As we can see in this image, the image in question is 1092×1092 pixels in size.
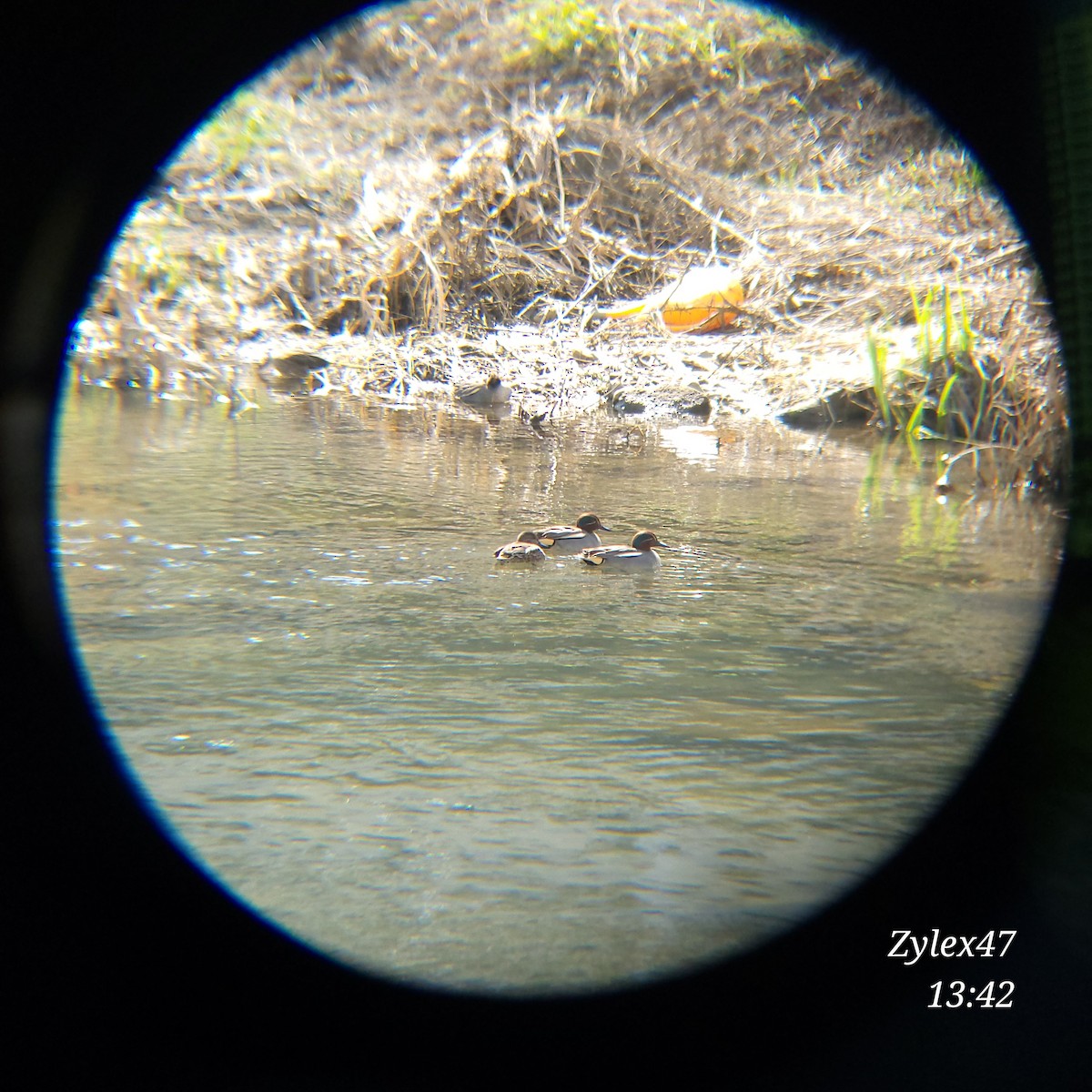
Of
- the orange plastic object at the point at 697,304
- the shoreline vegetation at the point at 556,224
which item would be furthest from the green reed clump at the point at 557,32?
the orange plastic object at the point at 697,304

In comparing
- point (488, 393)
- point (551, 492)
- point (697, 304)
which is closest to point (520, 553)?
point (551, 492)

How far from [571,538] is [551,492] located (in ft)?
3.68

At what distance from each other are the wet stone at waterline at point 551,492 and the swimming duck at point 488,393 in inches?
1.0

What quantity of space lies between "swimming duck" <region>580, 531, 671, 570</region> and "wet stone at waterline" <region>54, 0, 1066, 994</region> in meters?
0.02

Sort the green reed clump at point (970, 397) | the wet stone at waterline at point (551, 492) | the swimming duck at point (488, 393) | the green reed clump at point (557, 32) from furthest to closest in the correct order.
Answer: the green reed clump at point (557, 32), the swimming duck at point (488, 393), the green reed clump at point (970, 397), the wet stone at waterline at point (551, 492)

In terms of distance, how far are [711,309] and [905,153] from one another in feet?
7.75

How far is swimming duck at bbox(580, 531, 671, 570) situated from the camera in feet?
14.9

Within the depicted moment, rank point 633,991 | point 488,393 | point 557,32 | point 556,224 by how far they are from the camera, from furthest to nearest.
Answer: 1. point 557,32
2. point 556,224
3. point 488,393
4. point 633,991

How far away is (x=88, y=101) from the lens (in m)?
3.85

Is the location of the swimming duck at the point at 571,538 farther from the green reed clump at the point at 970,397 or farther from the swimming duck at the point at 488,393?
the swimming duck at the point at 488,393

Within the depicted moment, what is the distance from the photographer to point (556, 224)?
9500 millimetres

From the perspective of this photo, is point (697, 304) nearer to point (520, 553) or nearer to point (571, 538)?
point (571, 538)

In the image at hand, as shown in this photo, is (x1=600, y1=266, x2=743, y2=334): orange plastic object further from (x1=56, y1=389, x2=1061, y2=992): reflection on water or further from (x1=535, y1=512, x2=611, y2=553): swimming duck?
(x1=535, y1=512, x2=611, y2=553): swimming duck

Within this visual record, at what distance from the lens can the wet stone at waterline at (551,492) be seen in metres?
2.59
